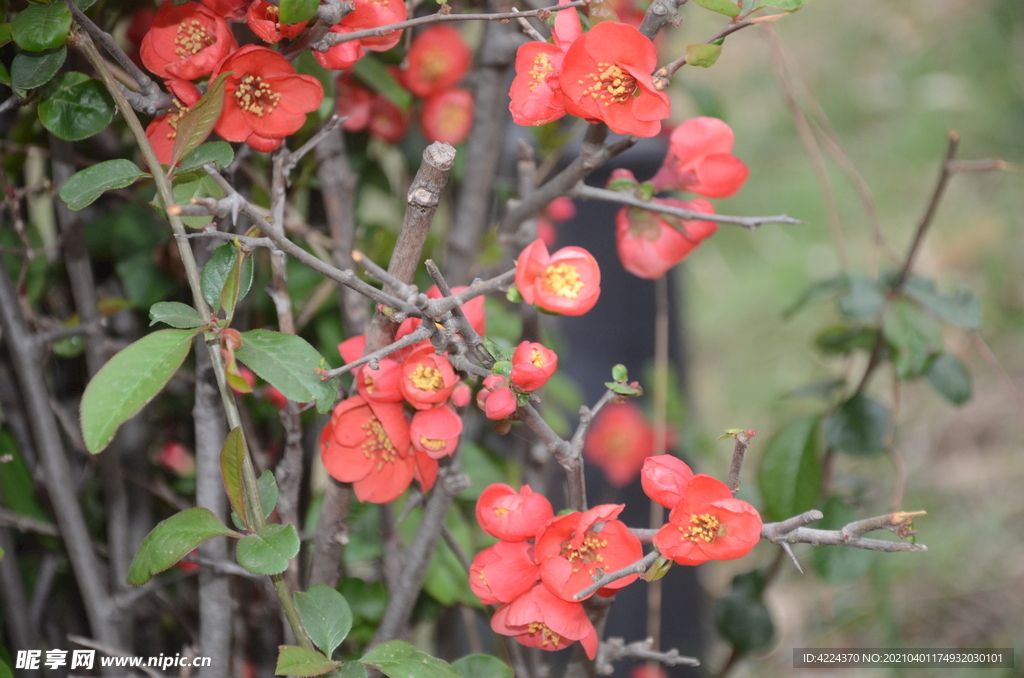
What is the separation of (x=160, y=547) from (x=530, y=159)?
1.10 ft

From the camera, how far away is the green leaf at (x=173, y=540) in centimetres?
38

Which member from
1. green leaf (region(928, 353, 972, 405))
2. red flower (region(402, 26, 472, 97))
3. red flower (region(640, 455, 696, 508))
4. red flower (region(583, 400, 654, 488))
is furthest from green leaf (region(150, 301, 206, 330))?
red flower (region(583, 400, 654, 488))

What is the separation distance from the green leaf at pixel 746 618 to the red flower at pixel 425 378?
22.5 inches

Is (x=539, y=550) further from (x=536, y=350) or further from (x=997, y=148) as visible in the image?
(x=997, y=148)

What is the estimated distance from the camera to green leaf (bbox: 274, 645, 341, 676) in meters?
0.37

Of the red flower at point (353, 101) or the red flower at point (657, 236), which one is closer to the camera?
the red flower at point (657, 236)

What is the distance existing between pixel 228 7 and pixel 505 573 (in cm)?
32

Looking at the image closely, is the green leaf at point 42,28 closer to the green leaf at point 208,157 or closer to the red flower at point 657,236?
the green leaf at point 208,157

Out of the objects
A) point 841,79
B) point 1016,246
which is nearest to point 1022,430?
point 1016,246

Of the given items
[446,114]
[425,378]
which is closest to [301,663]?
[425,378]

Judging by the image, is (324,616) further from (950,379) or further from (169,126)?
(950,379)

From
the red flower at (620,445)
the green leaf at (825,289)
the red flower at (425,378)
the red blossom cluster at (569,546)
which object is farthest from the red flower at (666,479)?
the red flower at (620,445)

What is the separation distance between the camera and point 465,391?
45 cm

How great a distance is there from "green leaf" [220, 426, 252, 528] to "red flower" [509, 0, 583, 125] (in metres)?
0.21
